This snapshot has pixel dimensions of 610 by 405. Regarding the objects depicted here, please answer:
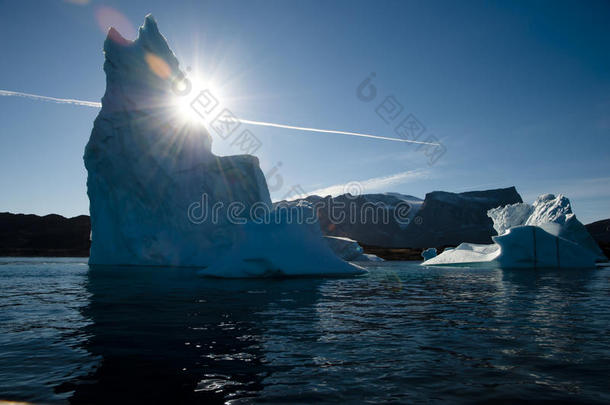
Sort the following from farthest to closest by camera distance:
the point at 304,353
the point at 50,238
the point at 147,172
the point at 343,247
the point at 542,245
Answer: the point at 50,238
the point at 343,247
the point at 147,172
the point at 542,245
the point at 304,353

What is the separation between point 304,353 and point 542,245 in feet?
109

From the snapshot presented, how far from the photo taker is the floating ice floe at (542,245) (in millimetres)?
32125

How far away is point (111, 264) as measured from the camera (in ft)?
121

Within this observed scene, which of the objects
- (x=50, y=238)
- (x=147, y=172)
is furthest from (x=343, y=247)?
(x=50, y=238)

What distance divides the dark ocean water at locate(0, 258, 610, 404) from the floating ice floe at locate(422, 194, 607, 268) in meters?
23.6

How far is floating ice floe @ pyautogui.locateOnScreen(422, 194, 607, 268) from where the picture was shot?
32125 millimetres

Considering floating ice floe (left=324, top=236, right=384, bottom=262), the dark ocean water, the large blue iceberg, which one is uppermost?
the large blue iceberg

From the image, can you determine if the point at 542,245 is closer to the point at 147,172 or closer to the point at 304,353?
the point at 304,353

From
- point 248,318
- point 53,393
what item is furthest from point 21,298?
point 53,393

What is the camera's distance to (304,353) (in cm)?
562

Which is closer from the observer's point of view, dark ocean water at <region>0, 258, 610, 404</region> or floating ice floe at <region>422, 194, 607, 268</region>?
dark ocean water at <region>0, 258, 610, 404</region>

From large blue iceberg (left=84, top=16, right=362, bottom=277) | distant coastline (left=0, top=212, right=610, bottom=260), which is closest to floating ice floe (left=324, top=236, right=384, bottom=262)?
large blue iceberg (left=84, top=16, right=362, bottom=277)

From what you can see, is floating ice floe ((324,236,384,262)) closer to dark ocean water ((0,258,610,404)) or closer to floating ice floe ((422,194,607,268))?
floating ice floe ((422,194,607,268))

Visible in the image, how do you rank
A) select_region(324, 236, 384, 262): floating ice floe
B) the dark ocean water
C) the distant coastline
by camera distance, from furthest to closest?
the distant coastline → select_region(324, 236, 384, 262): floating ice floe → the dark ocean water
